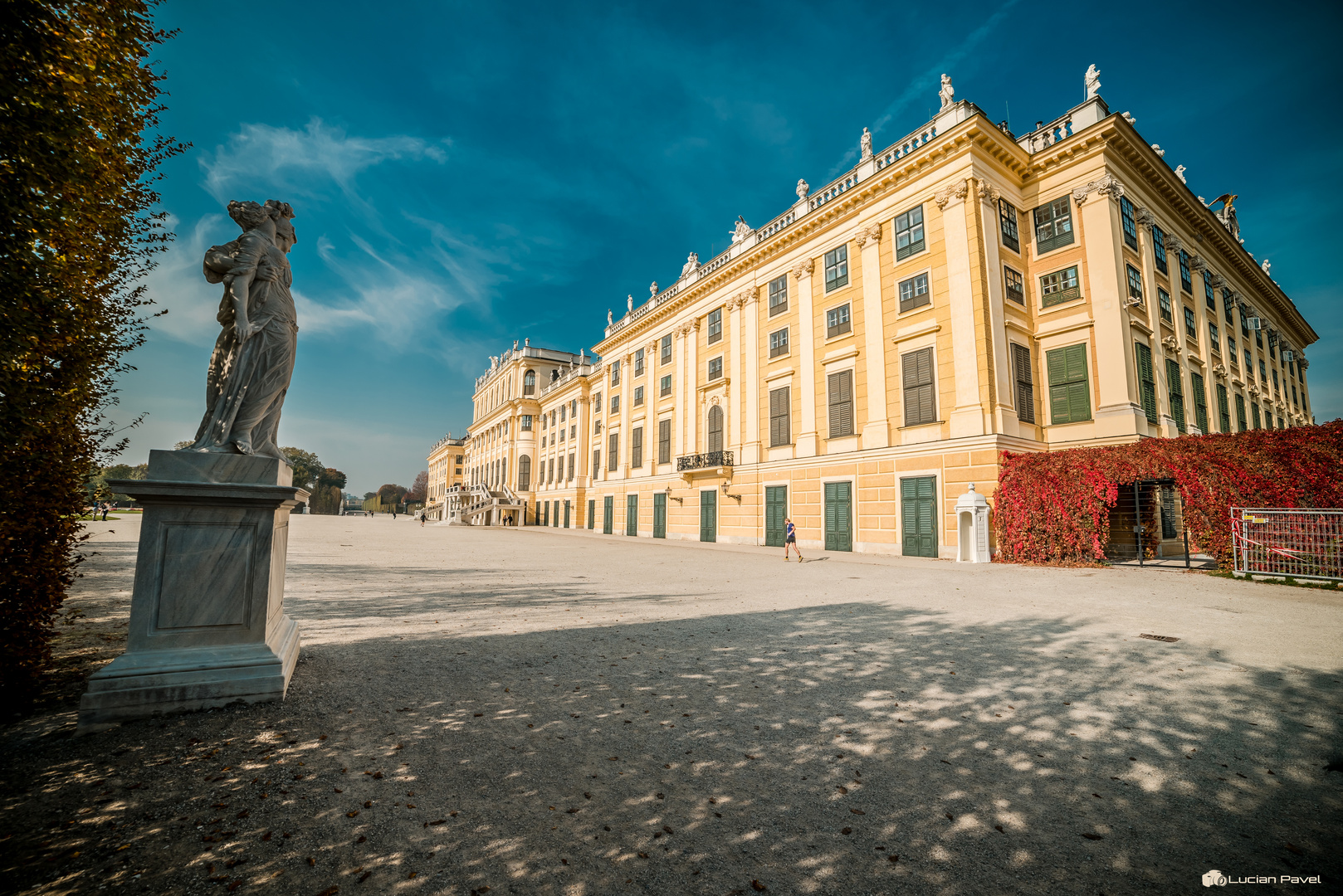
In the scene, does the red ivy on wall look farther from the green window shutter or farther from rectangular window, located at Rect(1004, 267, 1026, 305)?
the green window shutter

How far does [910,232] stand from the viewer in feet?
62.0

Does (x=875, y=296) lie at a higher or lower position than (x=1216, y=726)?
higher

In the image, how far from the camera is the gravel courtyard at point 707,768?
2338mm

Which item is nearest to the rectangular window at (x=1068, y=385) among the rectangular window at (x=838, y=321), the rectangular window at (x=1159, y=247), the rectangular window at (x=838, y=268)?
the rectangular window at (x=838, y=321)

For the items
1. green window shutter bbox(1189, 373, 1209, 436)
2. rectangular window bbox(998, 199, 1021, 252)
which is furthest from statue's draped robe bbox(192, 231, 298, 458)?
green window shutter bbox(1189, 373, 1209, 436)

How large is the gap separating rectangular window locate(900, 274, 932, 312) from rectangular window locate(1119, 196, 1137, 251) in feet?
22.0

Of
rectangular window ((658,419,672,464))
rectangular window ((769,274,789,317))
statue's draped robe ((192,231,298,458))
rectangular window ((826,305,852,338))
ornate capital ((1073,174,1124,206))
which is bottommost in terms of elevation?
statue's draped robe ((192,231,298,458))

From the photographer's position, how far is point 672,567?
14859 millimetres

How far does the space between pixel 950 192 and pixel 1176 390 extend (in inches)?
452

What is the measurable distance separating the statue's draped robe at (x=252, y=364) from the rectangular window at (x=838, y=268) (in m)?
19.9

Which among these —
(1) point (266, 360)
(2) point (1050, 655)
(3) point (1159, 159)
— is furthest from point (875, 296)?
(1) point (266, 360)

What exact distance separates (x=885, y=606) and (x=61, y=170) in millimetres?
10350

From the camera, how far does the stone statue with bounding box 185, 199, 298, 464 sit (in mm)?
4512

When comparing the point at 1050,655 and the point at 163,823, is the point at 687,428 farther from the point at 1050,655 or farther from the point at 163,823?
the point at 163,823
